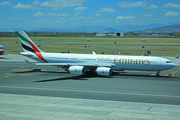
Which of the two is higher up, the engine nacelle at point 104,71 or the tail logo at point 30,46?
the tail logo at point 30,46

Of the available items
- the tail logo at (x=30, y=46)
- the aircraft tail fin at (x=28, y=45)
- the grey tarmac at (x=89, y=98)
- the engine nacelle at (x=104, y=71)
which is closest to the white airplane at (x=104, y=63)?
the engine nacelle at (x=104, y=71)

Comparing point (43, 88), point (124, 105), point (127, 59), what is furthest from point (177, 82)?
point (43, 88)

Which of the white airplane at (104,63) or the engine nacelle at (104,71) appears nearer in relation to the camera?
the engine nacelle at (104,71)

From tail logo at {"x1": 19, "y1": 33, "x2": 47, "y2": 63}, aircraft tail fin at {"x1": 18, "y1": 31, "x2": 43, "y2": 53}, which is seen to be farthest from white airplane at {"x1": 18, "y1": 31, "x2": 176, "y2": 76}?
aircraft tail fin at {"x1": 18, "y1": 31, "x2": 43, "y2": 53}

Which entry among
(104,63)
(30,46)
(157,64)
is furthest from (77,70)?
(157,64)

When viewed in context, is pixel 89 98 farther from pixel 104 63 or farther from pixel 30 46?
pixel 30 46

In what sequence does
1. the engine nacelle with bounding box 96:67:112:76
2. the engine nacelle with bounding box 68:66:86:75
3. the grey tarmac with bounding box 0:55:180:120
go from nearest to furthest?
1. the grey tarmac with bounding box 0:55:180:120
2. the engine nacelle with bounding box 96:67:112:76
3. the engine nacelle with bounding box 68:66:86:75

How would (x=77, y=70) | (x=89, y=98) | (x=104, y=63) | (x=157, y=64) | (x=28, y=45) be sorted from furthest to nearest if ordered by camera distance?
(x=28, y=45), (x=104, y=63), (x=77, y=70), (x=157, y=64), (x=89, y=98)

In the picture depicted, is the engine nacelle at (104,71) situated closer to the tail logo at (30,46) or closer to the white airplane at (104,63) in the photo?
the white airplane at (104,63)

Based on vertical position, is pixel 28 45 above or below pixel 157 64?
above

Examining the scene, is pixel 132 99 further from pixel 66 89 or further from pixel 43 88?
pixel 43 88

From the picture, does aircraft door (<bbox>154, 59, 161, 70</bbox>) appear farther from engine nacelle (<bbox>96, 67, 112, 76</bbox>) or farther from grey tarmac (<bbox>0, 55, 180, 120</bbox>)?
engine nacelle (<bbox>96, 67, 112, 76</bbox>)

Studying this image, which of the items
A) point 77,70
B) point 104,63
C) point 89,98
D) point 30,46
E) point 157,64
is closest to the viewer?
point 89,98

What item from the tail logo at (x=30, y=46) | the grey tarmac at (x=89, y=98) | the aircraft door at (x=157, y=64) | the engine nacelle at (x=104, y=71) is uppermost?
the tail logo at (x=30, y=46)
